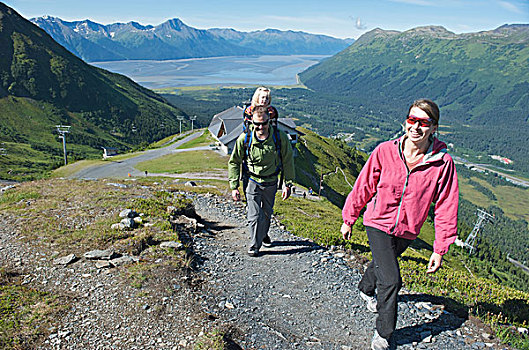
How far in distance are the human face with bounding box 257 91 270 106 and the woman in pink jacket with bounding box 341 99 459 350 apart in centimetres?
295

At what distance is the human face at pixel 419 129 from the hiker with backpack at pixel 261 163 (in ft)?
10.8

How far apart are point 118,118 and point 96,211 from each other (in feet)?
661

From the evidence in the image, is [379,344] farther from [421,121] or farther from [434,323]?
[421,121]

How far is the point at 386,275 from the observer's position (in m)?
5.33

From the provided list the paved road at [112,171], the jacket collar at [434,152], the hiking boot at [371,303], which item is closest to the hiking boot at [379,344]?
the hiking boot at [371,303]

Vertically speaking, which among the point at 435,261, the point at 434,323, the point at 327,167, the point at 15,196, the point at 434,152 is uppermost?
the point at 434,152

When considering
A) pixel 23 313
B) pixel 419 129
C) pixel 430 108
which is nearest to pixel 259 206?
pixel 419 129

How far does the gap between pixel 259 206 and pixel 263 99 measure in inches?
102

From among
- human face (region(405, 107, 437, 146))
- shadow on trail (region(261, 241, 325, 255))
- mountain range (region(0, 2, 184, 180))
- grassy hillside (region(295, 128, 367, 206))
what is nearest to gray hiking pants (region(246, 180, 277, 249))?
shadow on trail (region(261, 241, 325, 255))

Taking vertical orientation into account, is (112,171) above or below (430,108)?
below

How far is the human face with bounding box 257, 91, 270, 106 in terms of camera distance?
748 cm

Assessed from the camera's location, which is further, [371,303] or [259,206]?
[259,206]

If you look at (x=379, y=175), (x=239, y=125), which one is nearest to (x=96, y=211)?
(x=379, y=175)

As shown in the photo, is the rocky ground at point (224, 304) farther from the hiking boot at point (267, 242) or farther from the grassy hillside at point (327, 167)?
the grassy hillside at point (327, 167)
